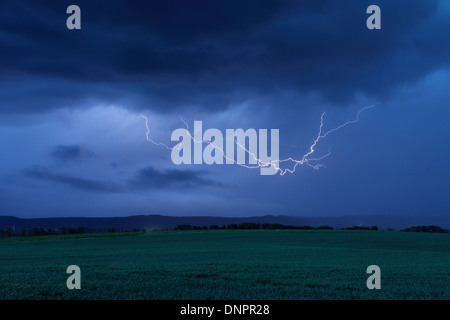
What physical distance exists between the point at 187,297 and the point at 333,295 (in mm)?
4414

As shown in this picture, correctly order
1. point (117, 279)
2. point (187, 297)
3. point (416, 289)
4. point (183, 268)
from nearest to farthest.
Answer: point (187, 297) → point (416, 289) → point (117, 279) → point (183, 268)

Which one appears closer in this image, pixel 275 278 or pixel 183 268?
pixel 275 278

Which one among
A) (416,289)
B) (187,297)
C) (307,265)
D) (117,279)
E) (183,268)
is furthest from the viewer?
(307,265)

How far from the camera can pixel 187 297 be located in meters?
13.1

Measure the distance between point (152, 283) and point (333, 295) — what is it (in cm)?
609
